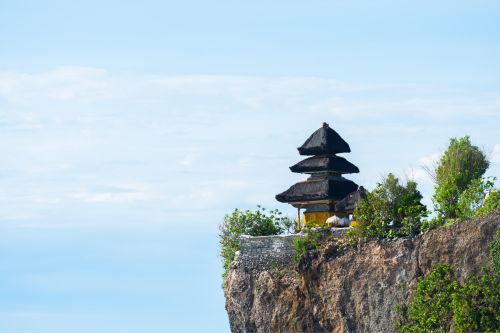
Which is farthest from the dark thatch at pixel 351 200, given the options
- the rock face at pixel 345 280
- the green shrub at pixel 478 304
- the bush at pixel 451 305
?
the green shrub at pixel 478 304

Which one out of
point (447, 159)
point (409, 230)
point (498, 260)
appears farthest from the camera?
point (447, 159)

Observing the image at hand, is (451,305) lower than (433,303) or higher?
lower

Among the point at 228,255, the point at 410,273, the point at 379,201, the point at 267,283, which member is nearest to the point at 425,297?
the point at 410,273

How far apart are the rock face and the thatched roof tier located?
5.13 m

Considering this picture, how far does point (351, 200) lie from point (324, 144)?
3.63 meters

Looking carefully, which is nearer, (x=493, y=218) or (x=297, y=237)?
(x=493, y=218)

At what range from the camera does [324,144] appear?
5275 cm

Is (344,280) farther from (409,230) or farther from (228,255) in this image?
(228,255)

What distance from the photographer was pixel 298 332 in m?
48.9

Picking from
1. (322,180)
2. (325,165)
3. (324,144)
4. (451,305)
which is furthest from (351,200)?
(451,305)

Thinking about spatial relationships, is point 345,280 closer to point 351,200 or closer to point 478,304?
point 351,200

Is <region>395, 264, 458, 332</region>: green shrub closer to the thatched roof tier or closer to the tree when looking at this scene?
the tree

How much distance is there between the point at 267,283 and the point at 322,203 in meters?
4.57

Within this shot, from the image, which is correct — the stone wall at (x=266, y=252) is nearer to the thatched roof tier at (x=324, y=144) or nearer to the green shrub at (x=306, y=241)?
the green shrub at (x=306, y=241)
